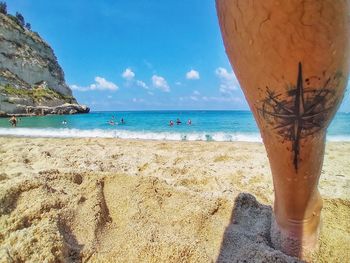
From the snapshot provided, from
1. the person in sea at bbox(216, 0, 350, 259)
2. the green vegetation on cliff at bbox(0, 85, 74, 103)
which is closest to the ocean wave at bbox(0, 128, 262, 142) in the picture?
the person in sea at bbox(216, 0, 350, 259)

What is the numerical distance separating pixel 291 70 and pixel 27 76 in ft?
164

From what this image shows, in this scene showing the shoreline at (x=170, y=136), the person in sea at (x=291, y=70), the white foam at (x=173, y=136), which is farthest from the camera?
the white foam at (x=173, y=136)

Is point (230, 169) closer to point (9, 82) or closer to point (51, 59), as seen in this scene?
point (9, 82)

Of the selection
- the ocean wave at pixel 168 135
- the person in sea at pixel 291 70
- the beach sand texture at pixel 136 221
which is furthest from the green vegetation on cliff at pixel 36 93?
the person in sea at pixel 291 70

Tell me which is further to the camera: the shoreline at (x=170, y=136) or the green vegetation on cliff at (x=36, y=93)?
the green vegetation on cliff at (x=36, y=93)

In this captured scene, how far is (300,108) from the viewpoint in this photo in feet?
2.97

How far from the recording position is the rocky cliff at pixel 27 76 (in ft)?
131

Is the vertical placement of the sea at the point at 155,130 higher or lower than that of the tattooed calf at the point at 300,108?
lower

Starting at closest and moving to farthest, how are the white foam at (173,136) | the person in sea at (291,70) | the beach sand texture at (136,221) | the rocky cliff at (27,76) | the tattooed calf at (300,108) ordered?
the person in sea at (291,70) < the tattooed calf at (300,108) < the beach sand texture at (136,221) < the white foam at (173,136) < the rocky cliff at (27,76)

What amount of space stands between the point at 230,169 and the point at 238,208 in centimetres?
140

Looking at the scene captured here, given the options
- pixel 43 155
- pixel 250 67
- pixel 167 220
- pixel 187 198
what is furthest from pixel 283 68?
pixel 43 155

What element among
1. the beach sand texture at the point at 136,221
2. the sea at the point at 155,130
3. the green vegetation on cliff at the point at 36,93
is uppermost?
the green vegetation on cliff at the point at 36,93

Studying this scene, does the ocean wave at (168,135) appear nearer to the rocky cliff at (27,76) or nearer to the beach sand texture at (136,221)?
the beach sand texture at (136,221)

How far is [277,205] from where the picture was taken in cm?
135
